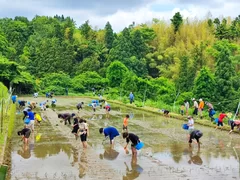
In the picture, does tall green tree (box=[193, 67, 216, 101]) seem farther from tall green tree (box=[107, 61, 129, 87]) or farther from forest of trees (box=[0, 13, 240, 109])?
tall green tree (box=[107, 61, 129, 87])

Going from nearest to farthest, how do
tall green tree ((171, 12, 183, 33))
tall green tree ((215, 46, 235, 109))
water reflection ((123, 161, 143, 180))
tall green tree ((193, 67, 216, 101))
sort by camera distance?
water reflection ((123, 161, 143, 180)) → tall green tree ((193, 67, 216, 101)) → tall green tree ((215, 46, 235, 109)) → tall green tree ((171, 12, 183, 33))

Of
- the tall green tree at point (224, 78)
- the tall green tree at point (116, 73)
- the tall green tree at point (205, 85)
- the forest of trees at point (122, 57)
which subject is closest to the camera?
the tall green tree at point (205, 85)

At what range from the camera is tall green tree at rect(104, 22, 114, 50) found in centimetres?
6217

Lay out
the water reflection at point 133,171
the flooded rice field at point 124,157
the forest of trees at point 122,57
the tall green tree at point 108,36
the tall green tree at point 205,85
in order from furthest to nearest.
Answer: the tall green tree at point 108,36
the forest of trees at point 122,57
the tall green tree at point 205,85
the flooded rice field at point 124,157
the water reflection at point 133,171

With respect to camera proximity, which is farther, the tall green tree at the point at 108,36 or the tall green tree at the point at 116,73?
the tall green tree at the point at 108,36

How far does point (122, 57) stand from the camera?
53.7 meters

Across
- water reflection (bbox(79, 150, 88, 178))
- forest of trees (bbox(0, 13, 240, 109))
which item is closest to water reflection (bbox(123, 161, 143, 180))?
water reflection (bbox(79, 150, 88, 178))

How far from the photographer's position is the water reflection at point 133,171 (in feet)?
35.7

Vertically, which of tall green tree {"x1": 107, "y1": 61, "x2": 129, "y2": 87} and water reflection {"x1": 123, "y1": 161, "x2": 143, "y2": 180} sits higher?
tall green tree {"x1": 107, "y1": 61, "x2": 129, "y2": 87}

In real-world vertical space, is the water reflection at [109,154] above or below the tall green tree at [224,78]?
below

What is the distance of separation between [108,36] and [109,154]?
50018mm

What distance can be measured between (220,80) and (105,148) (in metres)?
20.2

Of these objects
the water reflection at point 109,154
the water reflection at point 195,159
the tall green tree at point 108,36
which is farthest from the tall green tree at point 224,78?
the tall green tree at point 108,36

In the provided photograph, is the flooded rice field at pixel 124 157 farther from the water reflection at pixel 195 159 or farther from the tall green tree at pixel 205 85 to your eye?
the tall green tree at pixel 205 85
